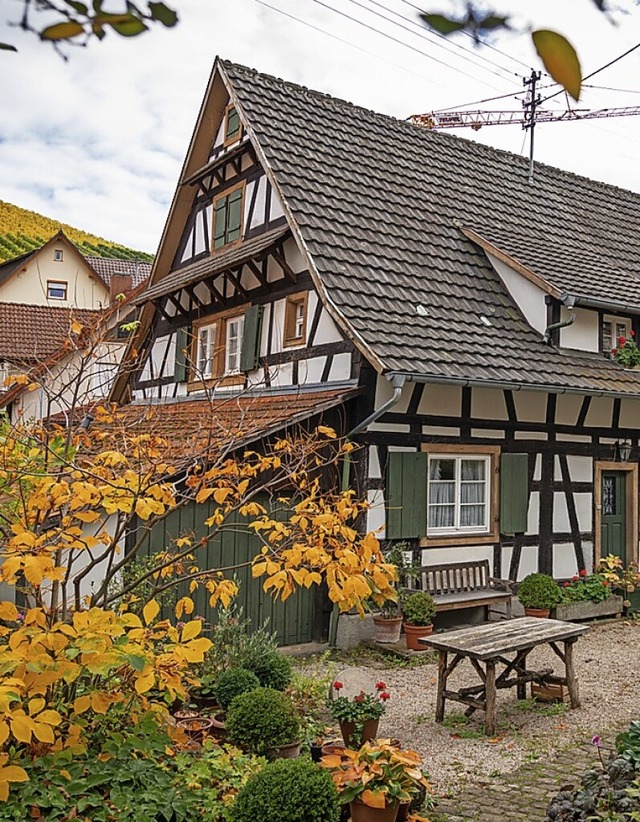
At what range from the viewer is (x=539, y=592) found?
1088 centimetres

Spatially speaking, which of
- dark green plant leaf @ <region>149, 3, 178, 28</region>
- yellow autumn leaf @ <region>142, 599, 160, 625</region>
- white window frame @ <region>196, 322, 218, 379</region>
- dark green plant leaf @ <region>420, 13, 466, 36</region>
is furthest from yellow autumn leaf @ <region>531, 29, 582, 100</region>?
white window frame @ <region>196, 322, 218, 379</region>

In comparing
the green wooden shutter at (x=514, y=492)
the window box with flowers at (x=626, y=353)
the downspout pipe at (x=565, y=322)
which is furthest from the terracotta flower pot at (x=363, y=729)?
the window box with flowers at (x=626, y=353)

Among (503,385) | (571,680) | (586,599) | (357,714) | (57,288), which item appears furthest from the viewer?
(57,288)

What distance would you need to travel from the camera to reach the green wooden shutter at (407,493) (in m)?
10.2

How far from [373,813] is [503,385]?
21.4ft

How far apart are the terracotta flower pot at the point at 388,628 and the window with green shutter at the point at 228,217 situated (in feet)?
21.0

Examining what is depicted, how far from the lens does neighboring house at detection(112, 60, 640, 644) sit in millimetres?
10391

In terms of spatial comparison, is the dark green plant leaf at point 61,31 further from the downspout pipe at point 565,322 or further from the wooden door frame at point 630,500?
the wooden door frame at point 630,500

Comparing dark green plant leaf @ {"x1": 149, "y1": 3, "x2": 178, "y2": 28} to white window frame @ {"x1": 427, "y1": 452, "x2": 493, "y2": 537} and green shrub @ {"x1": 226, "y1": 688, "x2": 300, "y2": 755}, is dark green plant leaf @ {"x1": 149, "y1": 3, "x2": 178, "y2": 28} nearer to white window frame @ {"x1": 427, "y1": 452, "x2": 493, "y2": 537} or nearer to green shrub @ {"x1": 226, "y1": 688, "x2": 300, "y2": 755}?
green shrub @ {"x1": 226, "y1": 688, "x2": 300, "y2": 755}

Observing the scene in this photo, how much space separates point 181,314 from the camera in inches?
595

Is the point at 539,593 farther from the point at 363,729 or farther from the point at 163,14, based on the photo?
→ the point at 163,14

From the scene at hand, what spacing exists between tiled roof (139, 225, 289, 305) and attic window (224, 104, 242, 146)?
5.63 feet

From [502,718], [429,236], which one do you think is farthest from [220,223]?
[502,718]

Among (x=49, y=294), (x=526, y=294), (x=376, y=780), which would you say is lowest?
(x=376, y=780)
